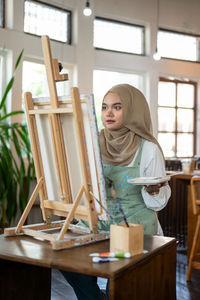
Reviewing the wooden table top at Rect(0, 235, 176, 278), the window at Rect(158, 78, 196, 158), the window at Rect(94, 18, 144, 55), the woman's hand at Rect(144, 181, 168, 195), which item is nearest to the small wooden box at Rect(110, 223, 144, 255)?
the wooden table top at Rect(0, 235, 176, 278)

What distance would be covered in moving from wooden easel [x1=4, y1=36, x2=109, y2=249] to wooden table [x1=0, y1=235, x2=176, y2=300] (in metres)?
0.04

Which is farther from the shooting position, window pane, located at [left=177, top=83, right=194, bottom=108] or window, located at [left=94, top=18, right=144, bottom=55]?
window pane, located at [left=177, top=83, right=194, bottom=108]

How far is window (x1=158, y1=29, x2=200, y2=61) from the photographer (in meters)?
7.07

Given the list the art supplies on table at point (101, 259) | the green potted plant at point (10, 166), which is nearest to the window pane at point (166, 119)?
the green potted plant at point (10, 166)

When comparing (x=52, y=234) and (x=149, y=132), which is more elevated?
(x=149, y=132)

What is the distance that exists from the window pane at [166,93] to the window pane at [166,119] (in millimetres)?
94

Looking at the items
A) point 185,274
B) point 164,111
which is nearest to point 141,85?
point 164,111

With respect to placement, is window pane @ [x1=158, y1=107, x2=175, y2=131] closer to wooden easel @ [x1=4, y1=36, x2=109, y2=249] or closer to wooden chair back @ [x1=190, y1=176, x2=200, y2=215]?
wooden chair back @ [x1=190, y1=176, x2=200, y2=215]

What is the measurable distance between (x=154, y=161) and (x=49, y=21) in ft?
13.7

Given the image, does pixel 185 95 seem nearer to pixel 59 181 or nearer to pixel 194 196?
pixel 194 196

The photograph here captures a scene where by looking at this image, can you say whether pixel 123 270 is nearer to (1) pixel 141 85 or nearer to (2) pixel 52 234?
(2) pixel 52 234

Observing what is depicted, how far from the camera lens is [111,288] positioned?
1.43m

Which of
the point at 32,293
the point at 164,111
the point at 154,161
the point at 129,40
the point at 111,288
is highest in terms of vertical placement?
the point at 129,40

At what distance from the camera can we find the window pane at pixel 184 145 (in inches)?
291
